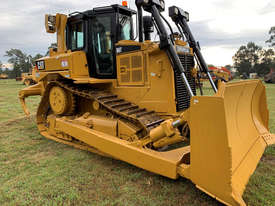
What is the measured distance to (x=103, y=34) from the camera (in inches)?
178

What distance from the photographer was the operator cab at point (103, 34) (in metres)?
4.43

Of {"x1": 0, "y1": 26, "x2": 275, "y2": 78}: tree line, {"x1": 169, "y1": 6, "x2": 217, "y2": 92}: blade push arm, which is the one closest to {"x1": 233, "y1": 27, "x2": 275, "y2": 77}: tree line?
{"x1": 0, "y1": 26, "x2": 275, "y2": 78}: tree line

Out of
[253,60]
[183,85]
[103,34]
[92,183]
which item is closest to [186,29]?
[183,85]

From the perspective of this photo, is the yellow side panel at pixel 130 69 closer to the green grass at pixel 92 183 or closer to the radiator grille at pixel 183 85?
the radiator grille at pixel 183 85

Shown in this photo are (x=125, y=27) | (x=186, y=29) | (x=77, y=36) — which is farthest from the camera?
(x=77, y=36)

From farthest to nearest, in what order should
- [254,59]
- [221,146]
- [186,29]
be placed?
[254,59] < [186,29] < [221,146]

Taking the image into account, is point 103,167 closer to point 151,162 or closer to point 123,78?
point 151,162

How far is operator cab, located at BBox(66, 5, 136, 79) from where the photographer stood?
4.43 metres

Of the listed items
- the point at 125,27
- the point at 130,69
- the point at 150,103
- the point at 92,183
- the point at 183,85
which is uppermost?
the point at 125,27

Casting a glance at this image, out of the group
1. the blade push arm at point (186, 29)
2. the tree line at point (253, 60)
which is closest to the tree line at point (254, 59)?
the tree line at point (253, 60)

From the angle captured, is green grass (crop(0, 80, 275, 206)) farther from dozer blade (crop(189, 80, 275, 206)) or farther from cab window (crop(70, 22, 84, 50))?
cab window (crop(70, 22, 84, 50))

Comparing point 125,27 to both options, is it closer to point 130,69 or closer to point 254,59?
point 130,69

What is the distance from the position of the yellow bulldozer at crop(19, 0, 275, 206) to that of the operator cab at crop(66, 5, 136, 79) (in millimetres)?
20

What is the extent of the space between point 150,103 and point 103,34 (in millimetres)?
1860
